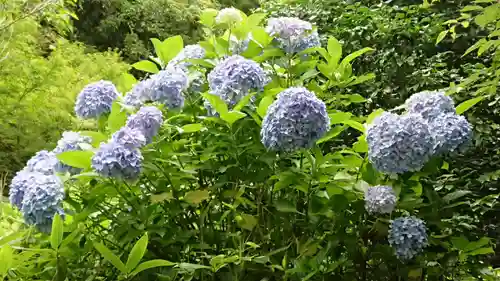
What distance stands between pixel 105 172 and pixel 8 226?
82 cm

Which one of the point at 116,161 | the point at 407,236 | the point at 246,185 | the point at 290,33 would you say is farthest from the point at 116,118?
the point at 407,236

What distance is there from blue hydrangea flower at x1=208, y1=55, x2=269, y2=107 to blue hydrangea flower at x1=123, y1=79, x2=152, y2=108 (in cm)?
16

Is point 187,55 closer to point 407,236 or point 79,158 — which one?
point 79,158

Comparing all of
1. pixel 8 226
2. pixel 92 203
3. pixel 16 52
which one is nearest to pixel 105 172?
pixel 92 203

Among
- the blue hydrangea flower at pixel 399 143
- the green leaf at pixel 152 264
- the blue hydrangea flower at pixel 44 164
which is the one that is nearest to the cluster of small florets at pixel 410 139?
the blue hydrangea flower at pixel 399 143

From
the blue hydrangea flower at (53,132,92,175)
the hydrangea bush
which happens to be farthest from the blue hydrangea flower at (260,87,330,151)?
the blue hydrangea flower at (53,132,92,175)

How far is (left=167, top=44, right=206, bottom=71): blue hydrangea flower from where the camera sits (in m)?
1.45

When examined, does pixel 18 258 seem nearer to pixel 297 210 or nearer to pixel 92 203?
pixel 92 203

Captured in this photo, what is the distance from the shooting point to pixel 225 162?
1319 millimetres

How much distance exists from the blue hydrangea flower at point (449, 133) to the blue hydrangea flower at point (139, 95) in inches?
25.9

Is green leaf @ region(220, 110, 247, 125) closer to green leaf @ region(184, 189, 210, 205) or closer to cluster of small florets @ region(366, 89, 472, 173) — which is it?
green leaf @ region(184, 189, 210, 205)

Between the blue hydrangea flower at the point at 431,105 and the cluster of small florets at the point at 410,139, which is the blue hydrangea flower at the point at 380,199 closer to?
the cluster of small florets at the point at 410,139

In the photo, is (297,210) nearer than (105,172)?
No

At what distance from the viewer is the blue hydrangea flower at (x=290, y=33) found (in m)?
1.40
